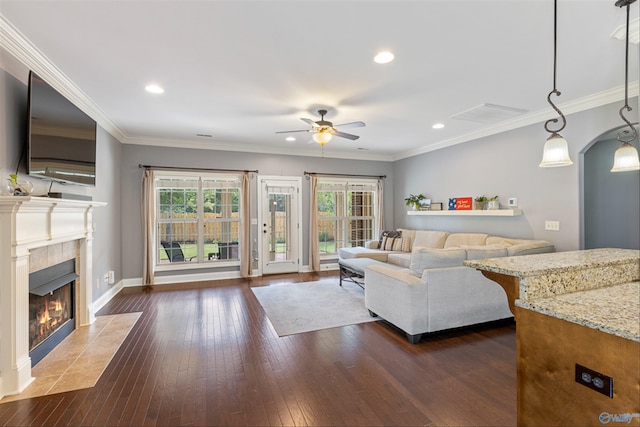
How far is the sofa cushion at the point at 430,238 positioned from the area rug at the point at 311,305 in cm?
169

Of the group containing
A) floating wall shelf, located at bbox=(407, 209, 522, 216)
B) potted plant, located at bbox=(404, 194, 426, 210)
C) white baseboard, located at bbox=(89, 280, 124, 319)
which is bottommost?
white baseboard, located at bbox=(89, 280, 124, 319)

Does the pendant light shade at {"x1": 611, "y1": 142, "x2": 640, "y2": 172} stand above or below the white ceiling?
below

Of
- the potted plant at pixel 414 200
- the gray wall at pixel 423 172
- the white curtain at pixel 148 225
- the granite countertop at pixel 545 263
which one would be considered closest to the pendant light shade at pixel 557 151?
the granite countertop at pixel 545 263

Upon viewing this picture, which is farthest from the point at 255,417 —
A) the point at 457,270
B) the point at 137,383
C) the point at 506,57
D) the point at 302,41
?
the point at 506,57

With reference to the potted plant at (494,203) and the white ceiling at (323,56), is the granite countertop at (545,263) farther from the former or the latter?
the potted plant at (494,203)

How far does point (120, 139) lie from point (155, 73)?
3.01 m

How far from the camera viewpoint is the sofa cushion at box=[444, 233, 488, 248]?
16.2 ft

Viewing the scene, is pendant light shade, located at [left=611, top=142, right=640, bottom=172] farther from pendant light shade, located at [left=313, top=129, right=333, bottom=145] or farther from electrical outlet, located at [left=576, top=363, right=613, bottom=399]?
pendant light shade, located at [left=313, top=129, right=333, bottom=145]

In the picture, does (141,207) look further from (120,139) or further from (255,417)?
(255,417)

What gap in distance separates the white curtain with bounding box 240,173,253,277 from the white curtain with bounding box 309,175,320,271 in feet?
4.48

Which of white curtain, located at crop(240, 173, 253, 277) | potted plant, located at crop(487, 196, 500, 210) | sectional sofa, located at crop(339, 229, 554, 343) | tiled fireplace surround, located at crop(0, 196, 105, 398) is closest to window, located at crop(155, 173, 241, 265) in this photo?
white curtain, located at crop(240, 173, 253, 277)

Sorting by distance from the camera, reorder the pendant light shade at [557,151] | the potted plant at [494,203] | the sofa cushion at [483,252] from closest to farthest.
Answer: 1. the pendant light shade at [557,151]
2. the sofa cushion at [483,252]
3. the potted plant at [494,203]
